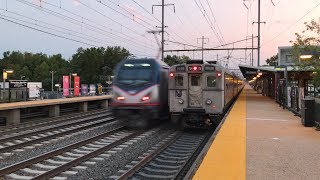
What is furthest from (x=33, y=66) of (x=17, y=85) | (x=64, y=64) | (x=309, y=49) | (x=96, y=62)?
(x=309, y=49)

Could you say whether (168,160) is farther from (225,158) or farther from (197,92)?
(197,92)

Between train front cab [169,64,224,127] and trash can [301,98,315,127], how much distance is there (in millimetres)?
3101

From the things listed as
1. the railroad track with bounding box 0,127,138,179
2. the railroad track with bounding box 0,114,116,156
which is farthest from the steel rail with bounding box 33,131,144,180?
the railroad track with bounding box 0,114,116,156

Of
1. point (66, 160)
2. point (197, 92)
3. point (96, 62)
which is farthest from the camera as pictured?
point (96, 62)

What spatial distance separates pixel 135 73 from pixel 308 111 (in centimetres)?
675

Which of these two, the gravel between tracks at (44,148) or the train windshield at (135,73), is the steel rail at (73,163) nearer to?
the gravel between tracks at (44,148)

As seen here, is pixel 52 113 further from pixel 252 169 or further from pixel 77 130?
pixel 252 169

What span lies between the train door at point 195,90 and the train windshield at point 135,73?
1.65m

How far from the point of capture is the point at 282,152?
31.7 ft

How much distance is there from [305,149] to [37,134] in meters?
9.67

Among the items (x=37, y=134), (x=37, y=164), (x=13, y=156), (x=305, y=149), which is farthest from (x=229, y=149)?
(x=37, y=134)

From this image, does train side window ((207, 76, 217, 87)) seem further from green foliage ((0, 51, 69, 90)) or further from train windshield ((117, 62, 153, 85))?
green foliage ((0, 51, 69, 90))

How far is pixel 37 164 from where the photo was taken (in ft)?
32.3

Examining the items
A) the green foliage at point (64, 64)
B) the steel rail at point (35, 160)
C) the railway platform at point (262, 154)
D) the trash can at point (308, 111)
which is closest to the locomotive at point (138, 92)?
the steel rail at point (35, 160)
